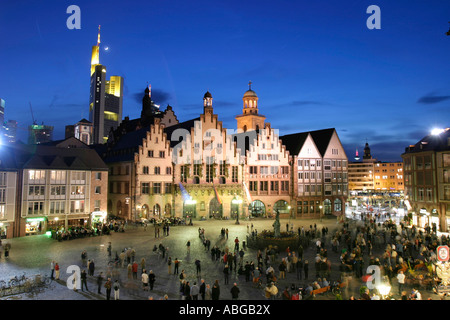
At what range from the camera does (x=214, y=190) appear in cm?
6134

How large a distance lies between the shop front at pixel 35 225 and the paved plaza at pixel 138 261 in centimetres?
195

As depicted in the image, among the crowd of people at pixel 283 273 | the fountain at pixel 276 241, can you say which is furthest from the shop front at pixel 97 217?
the fountain at pixel 276 241

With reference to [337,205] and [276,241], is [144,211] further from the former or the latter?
[337,205]

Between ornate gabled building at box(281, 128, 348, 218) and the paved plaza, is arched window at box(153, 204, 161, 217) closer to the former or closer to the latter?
the paved plaza

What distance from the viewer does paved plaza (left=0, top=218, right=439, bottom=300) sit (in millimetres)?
21125

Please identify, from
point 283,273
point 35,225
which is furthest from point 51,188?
point 283,273

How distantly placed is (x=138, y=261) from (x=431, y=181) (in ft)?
153

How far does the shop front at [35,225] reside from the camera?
43219 millimetres

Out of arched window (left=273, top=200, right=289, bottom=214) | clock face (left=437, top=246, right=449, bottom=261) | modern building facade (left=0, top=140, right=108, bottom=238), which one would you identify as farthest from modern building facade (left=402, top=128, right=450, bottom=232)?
modern building facade (left=0, top=140, right=108, bottom=238)

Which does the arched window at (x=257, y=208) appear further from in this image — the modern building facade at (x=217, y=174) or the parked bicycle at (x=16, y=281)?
the parked bicycle at (x=16, y=281)

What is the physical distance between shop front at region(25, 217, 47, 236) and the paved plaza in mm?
1955

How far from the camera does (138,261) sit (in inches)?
1161

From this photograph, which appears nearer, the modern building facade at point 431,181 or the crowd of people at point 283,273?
the crowd of people at point 283,273
